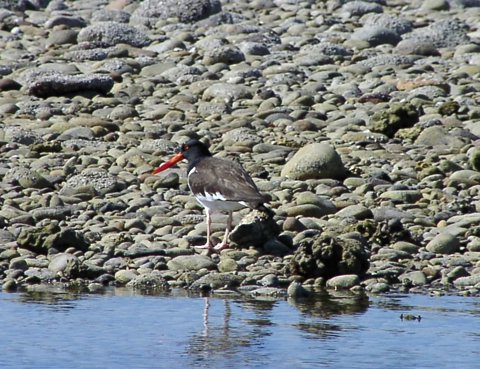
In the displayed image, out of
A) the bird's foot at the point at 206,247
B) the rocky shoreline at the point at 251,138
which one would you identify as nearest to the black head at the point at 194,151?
the rocky shoreline at the point at 251,138

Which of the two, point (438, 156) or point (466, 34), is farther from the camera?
point (466, 34)

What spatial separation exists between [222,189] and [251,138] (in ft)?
12.4

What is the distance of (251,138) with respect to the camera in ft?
49.7

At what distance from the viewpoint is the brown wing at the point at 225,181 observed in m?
11.2

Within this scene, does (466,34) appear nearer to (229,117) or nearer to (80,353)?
(229,117)

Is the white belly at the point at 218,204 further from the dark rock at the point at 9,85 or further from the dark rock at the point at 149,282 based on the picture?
the dark rock at the point at 9,85

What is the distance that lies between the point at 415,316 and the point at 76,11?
15927mm

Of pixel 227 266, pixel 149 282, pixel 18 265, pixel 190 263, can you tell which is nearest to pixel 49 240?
pixel 18 265

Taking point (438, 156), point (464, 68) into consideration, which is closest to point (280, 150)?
point (438, 156)

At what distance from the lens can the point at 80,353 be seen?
8219mm

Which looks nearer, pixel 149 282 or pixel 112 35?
pixel 149 282

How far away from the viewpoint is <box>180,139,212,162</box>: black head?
1253 cm

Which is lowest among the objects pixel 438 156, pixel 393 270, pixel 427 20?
pixel 393 270

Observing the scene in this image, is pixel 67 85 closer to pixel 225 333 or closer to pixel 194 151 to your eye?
pixel 194 151
